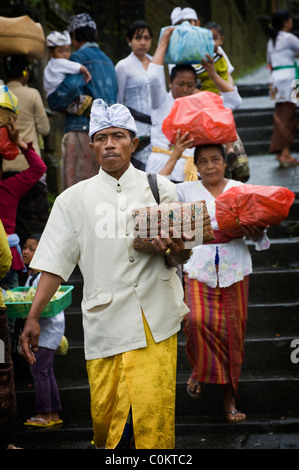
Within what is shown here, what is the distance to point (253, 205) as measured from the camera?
5.75 meters

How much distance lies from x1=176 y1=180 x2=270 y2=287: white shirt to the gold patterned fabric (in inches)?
61.1

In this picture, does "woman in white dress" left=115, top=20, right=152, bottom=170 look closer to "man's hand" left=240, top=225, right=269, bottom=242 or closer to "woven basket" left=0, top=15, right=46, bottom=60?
"woven basket" left=0, top=15, right=46, bottom=60

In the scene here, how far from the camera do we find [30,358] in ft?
14.7

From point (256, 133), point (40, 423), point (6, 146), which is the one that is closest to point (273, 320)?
point (40, 423)

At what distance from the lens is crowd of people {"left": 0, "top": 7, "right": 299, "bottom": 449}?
448cm

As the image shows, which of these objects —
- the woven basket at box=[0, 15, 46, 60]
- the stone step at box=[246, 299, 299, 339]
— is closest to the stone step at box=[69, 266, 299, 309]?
the stone step at box=[246, 299, 299, 339]

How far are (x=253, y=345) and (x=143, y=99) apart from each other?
3.03m

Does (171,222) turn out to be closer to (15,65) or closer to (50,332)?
(50,332)

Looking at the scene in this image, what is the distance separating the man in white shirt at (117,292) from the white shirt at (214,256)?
4.59ft

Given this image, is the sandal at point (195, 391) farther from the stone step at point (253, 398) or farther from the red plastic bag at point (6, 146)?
the red plastic bag at point (6, 146)

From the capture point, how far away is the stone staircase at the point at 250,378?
6207 millimetres

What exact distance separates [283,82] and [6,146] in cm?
521
